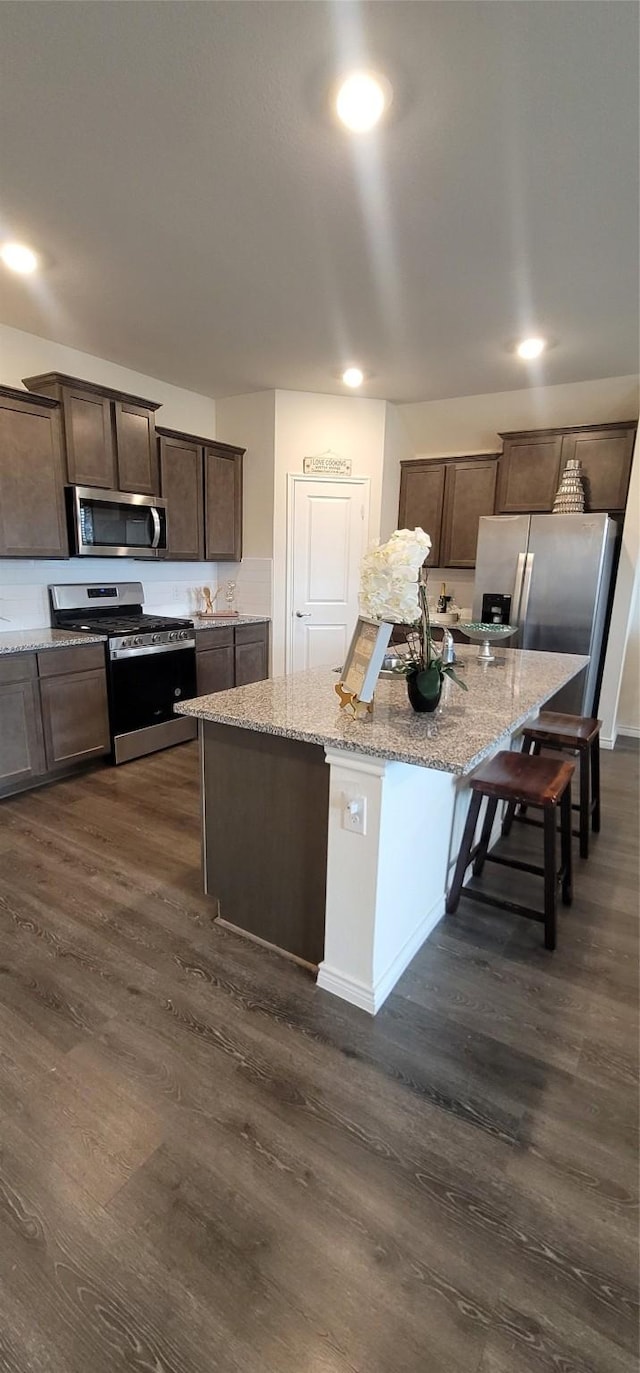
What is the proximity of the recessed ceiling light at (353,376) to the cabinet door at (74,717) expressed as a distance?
286 centimetres

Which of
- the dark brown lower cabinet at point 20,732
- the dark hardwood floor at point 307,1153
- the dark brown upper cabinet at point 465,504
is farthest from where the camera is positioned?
the dark brown upper cabinet at point 465,504

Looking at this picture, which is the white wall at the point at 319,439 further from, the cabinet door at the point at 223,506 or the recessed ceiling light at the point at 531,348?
the recessed ceiling light at the point at 531,348

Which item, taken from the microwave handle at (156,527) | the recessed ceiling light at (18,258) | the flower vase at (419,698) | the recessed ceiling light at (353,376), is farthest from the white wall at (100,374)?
the flower vase at (419,698)

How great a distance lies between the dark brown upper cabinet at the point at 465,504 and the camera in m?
4.70

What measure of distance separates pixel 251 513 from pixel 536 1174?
4.77 meters

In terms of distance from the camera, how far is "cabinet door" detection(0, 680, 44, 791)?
3.15 meters

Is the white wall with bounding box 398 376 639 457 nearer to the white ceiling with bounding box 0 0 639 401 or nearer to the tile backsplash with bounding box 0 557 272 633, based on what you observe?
the white ceiling with bounding box 0 0 639 401

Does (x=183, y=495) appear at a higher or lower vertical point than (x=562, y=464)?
lower

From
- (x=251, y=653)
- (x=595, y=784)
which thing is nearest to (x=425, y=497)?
(x=251, y=653)

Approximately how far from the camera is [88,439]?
11.8 feet

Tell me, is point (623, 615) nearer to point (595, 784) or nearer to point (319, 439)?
point (595, 784)

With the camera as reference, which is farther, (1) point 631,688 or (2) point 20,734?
(1) point 631,688

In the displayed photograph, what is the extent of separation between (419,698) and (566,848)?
3.32 feet

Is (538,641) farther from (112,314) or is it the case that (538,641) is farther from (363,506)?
(112,314)
